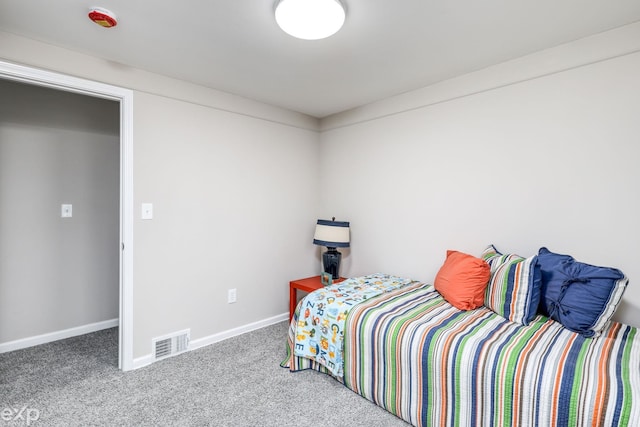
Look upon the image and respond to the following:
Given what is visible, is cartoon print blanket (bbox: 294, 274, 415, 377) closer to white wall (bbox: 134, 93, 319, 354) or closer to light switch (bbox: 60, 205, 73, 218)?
white wall (bbox: 134, 93, 319, 354)

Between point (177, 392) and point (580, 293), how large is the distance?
2.46m

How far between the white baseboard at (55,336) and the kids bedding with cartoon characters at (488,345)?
78.1 inches

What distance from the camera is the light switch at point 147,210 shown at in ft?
8.01

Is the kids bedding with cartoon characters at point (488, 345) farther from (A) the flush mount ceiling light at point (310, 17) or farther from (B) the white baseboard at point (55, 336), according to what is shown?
(B) the white baseboard at point (55, 336)

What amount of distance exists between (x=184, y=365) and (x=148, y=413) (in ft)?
1.85

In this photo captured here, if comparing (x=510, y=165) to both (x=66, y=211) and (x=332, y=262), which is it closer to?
(x=332, y=262)

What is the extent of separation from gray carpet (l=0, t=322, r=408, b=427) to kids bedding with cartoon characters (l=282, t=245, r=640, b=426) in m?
0.17

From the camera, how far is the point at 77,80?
2.15 m

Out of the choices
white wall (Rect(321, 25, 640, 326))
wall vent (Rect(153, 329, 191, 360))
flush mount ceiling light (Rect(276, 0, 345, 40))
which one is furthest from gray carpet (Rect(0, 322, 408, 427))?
flush mount ceiling light (Rect(276, 0, 345, 40))

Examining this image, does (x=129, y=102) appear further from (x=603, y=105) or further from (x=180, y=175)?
(x=603, y=105)

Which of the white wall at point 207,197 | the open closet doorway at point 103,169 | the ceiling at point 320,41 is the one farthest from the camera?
the white wall at point 207,197

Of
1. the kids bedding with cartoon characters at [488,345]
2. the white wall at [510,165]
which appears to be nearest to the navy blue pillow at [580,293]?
the kids bedding with cartoon characters at [488,345]

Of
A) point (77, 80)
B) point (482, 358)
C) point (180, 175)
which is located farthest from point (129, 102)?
point (482, 358)

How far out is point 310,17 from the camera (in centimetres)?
160
